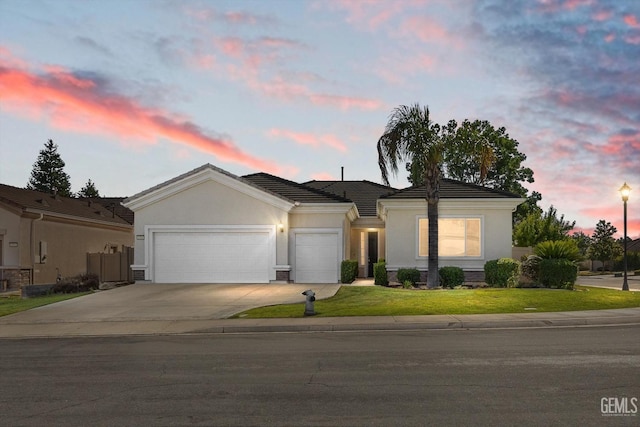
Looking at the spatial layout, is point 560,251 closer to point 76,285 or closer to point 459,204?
point 459,204

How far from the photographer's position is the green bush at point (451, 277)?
24.2 metres

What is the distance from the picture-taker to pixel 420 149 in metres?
22.1

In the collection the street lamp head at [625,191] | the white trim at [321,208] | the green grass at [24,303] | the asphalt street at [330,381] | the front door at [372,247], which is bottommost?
the green grass at [24,303]

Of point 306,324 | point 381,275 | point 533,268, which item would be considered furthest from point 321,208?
point 306,324

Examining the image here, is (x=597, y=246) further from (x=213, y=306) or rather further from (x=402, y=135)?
(x=213, y=306)

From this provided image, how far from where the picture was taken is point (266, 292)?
22.3 m

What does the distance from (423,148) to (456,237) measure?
5988 millimetres

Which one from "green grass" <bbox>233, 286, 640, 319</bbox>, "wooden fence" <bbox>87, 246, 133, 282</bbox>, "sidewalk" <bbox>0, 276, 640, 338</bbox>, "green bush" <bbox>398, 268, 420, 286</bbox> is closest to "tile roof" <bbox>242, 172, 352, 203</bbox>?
"green bush" <bbox>398, 268, 420, 286</bbox>

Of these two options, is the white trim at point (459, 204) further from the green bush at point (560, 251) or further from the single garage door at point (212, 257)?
the single garage door at point (212, 257)

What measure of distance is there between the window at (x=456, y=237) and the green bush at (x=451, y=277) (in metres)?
1.74

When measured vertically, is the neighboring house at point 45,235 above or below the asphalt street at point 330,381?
above

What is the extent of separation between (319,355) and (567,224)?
6073 centimetres

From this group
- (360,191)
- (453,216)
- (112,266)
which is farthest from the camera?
(360,191)

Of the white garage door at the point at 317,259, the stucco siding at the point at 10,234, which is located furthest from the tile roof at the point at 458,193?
the stucco siding at the point at 10,234
